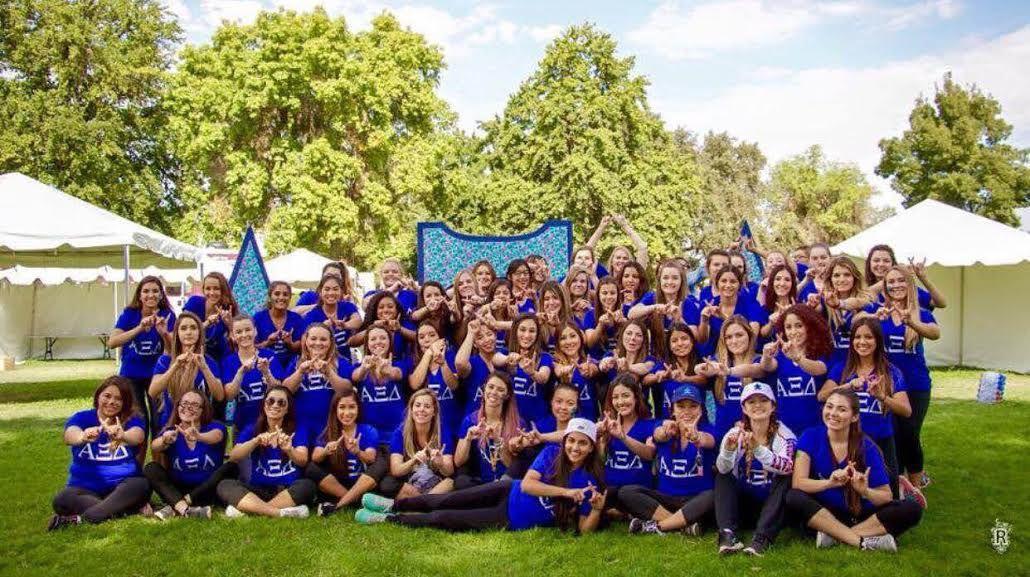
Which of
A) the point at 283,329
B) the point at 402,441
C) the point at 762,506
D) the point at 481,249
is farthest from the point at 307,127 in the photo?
the point at 762,506

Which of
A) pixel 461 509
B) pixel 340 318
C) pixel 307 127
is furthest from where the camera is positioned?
pixel 307 127

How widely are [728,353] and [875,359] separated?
0.92m

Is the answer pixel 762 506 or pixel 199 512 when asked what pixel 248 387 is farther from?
pixel 762 506

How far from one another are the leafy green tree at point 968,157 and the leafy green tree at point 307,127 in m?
21.0

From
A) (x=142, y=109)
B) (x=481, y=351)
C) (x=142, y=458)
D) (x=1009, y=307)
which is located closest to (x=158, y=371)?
(x=142, y=458)

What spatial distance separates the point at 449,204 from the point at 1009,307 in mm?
18733

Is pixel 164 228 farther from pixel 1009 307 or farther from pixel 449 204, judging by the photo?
pixel 1009 307

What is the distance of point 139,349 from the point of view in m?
6.85

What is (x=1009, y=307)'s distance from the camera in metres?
14.8

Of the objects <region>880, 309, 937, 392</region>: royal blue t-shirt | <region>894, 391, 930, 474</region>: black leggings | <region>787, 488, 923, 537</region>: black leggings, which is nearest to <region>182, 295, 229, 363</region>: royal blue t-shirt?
<region>787, 488, 923, 537</region>: black leggings

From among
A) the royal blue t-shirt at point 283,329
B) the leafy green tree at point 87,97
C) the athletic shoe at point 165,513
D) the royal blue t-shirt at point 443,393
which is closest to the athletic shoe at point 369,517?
the royal blue t-shirt at point 443,393

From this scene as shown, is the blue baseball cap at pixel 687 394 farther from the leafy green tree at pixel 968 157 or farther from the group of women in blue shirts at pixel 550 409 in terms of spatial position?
the leafy green tree at pixel 968 157

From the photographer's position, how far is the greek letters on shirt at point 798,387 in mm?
5375
